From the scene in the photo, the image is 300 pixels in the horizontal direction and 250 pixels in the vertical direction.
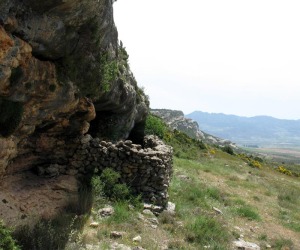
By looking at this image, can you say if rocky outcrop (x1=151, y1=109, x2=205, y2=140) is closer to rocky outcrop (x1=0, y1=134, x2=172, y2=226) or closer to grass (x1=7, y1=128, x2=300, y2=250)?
grass (x1=7, y1=128, x2=300, y2=250)

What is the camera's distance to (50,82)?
401 inches

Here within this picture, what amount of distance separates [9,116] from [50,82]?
1483mm

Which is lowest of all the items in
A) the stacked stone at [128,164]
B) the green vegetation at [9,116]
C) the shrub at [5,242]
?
the shrub at [5,242]

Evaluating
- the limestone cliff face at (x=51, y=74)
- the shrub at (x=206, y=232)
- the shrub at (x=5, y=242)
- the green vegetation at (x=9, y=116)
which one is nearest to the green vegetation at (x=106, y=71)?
the limestone cliff face at (x=51, y=74)

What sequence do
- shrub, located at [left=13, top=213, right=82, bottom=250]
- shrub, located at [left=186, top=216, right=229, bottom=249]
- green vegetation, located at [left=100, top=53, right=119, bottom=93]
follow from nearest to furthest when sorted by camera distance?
shrub, located at [left=13, top=213, right=82, bottom=250] < shrub, located at [left=186, top=216, right=229, bottom=249] < green vegetation, located at [left=100, top=53, right=119, bottom=93]

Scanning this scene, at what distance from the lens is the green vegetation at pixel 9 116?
9.17 m

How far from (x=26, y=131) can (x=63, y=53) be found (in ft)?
8.14

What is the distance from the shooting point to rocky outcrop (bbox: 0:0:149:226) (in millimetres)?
8211

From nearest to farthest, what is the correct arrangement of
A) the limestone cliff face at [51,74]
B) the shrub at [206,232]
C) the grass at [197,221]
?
the limestone cliff face at [51,74] → the grass at [197,221] → the shrub at [206,232]

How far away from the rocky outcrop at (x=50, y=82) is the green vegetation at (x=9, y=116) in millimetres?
24

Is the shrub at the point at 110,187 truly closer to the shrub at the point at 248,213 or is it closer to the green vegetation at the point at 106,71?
the green vegetation at the point at 106,71

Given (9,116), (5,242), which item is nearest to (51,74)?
(9,116)

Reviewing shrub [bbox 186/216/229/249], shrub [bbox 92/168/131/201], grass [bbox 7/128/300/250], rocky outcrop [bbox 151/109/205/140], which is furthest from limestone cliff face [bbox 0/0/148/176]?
rocky outcrop [bbox 151/109/205/140]

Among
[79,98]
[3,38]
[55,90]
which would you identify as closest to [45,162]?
[79,98]
